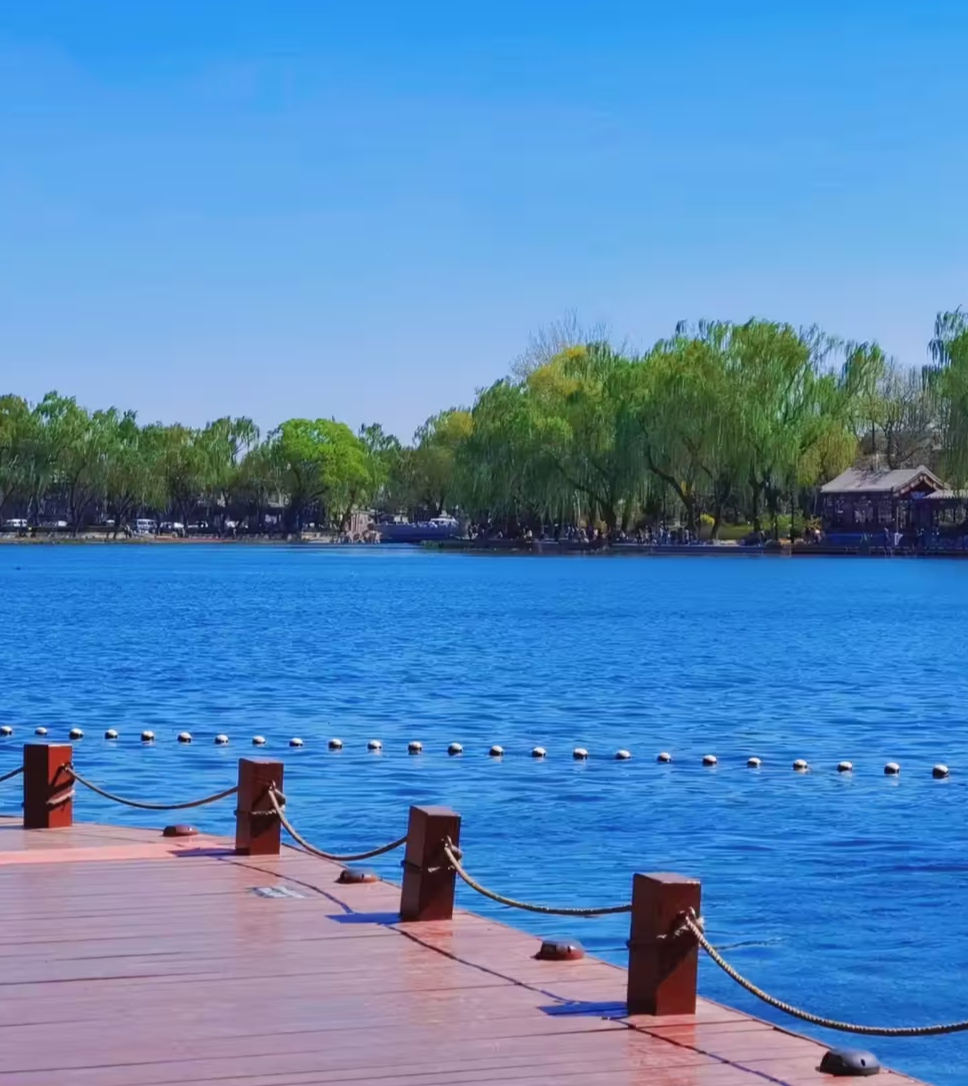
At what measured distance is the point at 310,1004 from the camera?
7.98m

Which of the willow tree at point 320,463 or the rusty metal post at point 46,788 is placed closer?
the rusty metal post at point 46,788

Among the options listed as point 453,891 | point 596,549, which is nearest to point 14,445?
point 596,549

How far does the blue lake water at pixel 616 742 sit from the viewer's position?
1336 cm

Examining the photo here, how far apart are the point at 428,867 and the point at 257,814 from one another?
7.73 feet

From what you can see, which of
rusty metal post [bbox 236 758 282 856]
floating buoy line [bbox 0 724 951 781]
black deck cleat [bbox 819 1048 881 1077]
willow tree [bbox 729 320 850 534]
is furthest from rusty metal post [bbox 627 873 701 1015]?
willow tree [bbox 729 320 850 534]

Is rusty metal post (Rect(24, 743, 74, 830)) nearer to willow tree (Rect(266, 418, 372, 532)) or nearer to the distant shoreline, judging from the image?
the distant shoreline

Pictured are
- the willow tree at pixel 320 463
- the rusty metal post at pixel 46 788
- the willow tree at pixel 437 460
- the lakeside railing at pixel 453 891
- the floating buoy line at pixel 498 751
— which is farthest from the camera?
the willow tree at pixel 320 463

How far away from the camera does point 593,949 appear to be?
12.1 metres

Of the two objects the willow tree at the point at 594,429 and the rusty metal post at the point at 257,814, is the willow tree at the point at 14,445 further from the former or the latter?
the rusty metal post at the point at 257,814

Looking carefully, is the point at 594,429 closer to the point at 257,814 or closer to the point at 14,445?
the point at 14,445

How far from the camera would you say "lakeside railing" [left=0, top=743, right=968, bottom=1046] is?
786cm

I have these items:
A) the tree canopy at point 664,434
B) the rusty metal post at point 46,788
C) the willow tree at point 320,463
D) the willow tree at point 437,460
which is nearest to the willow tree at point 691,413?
the tree canopy at point 664,434

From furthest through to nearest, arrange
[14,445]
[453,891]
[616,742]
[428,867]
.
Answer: [14,445] < [616,742] < [453,891] < [428,867]

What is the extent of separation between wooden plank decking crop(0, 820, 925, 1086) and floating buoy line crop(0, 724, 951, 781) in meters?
12.4
